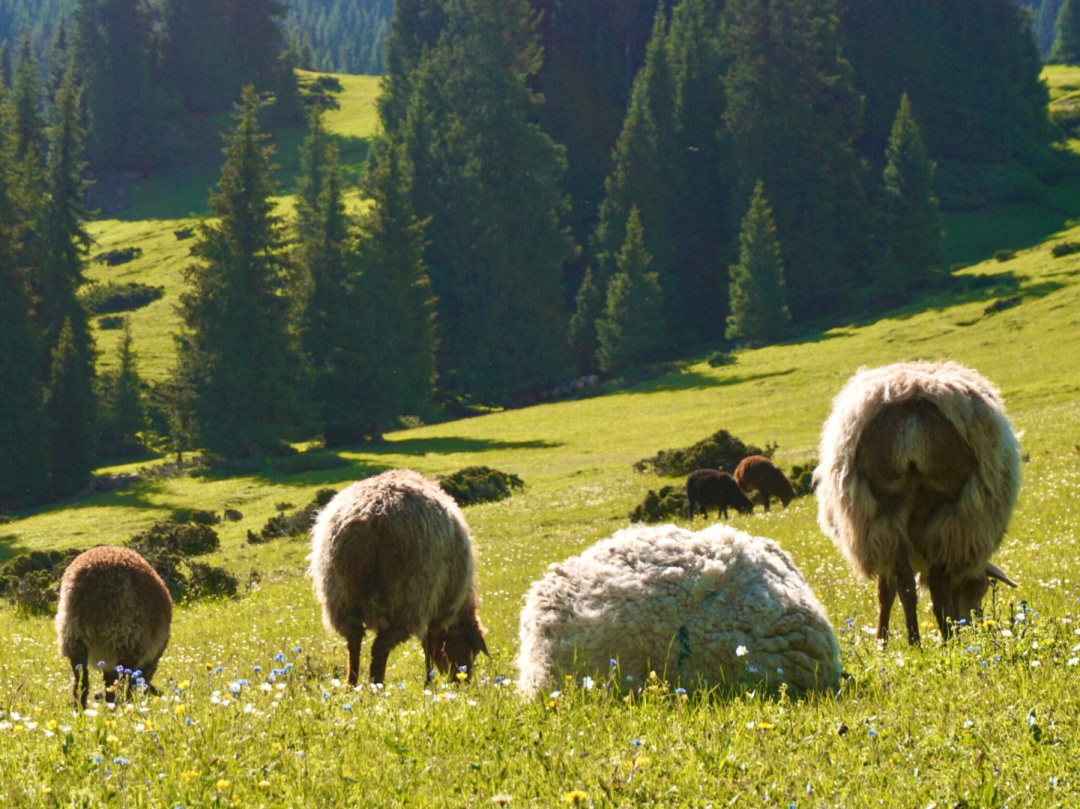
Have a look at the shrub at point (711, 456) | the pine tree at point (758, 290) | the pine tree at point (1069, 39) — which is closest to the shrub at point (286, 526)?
the shrub at point (711, 456)

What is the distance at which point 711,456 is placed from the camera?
34844 millimetres

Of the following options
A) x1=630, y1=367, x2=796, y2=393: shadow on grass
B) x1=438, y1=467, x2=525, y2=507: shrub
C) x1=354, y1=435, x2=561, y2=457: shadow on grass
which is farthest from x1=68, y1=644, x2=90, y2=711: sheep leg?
x1=630, y1=367, x2=796, y2=393: shadow on grass

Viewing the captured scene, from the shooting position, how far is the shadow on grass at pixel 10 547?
117 ft

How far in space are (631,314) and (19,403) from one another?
38.8 metres

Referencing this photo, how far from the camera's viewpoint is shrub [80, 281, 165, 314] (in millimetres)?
86938

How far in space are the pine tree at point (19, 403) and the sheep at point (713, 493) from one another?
38.2 m

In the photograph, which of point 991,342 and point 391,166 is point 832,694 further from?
point 391,166

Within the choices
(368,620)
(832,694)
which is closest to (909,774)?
(832,694)

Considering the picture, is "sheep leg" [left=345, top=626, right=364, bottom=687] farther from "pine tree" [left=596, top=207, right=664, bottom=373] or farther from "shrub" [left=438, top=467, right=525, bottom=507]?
"pine tree" [left=596, top=207, right=664, bottom=373]

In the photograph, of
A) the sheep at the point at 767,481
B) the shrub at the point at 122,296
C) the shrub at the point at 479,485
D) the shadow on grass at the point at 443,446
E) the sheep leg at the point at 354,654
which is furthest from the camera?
the shrub at the point at 122,296

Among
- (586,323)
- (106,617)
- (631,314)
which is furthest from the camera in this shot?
(586,323)

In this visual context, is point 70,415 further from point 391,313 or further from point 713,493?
point 713,493

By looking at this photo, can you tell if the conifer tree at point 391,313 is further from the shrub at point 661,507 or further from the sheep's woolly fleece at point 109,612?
the sheep's woolly fleece at point 109,612

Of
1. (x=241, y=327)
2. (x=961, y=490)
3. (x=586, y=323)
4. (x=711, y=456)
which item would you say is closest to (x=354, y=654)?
(x=961, y=490)
